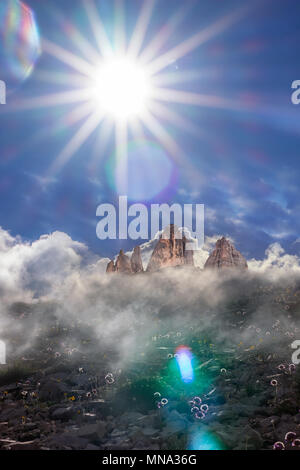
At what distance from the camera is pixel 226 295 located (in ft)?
127

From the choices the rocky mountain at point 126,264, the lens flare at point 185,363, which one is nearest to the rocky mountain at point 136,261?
the rocky mountain at point 126,264

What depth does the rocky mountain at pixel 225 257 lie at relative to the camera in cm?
6418

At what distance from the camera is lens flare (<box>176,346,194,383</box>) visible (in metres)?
21.0

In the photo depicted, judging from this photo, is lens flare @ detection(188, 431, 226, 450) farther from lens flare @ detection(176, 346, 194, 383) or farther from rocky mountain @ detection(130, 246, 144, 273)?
rocky mountain @ detection(130, 246, 144, 273)

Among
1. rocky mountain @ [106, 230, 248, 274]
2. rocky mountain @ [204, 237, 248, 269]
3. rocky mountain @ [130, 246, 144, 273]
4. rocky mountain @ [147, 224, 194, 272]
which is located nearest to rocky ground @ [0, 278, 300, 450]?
rocky mountain @ [204, 237, 248, 269]

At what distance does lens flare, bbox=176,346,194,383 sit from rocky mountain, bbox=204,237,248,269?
127 ft

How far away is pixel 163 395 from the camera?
19.1 metres

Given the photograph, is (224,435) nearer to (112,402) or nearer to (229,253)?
(112,402)

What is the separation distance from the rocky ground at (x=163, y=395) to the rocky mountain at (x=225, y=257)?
33141 millimetres

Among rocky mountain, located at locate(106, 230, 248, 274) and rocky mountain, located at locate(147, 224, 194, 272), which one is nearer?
rocky mountain, located at locate(106, 230, 248, 274)

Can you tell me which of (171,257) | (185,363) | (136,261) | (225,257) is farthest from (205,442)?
(136,261)

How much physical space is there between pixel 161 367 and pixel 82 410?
7.40 m

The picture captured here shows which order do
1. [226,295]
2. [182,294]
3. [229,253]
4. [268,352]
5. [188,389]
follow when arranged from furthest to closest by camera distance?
[229,253] < [182,294] < [226,295] < [268,352] < [188,389]
